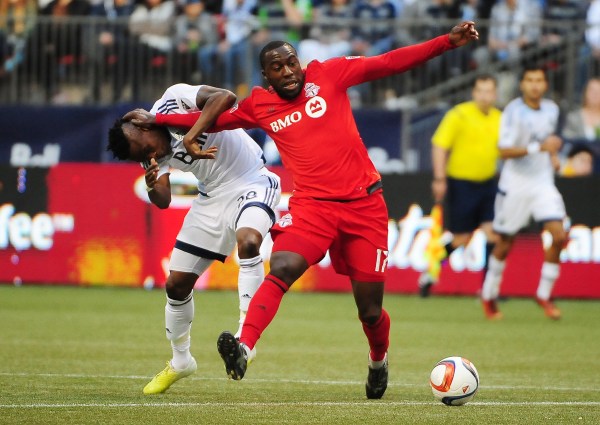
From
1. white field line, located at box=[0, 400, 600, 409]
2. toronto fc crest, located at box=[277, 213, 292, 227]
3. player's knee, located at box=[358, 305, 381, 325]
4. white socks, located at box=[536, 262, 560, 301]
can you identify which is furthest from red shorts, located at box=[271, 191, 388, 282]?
white socks, located at box=[536, 262, 560, 301]

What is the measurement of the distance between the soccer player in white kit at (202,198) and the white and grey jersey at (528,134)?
5.75 metres

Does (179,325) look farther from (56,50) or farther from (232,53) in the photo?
(56,50)

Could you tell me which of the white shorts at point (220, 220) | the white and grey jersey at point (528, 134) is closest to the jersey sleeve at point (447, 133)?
the white and grey jersey at point (528, 134)

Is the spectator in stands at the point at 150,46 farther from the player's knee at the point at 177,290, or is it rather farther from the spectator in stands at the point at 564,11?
the player's knee at the point at 177,290

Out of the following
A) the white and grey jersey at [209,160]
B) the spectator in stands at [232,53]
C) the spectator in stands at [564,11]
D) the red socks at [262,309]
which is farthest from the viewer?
the spectator in stands at [564,11]

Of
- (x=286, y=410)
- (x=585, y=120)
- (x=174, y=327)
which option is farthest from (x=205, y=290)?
(x=286, y=410)

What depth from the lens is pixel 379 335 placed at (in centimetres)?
840

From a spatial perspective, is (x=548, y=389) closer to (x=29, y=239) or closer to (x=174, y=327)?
(x=174, y=327)

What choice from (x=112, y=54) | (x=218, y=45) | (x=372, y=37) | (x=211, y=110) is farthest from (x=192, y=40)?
(x=211, y=110)

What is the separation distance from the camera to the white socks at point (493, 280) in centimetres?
1470

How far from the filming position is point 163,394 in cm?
845

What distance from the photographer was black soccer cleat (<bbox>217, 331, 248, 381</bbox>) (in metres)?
7.08

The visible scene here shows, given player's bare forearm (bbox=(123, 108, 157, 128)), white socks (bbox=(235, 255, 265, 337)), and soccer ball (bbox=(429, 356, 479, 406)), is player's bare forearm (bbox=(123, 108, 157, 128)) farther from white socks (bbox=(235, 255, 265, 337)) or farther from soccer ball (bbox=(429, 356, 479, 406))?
soccer ball (bbox=(429, 356, 479, 406))

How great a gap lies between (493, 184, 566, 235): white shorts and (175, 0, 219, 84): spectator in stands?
6351mm
